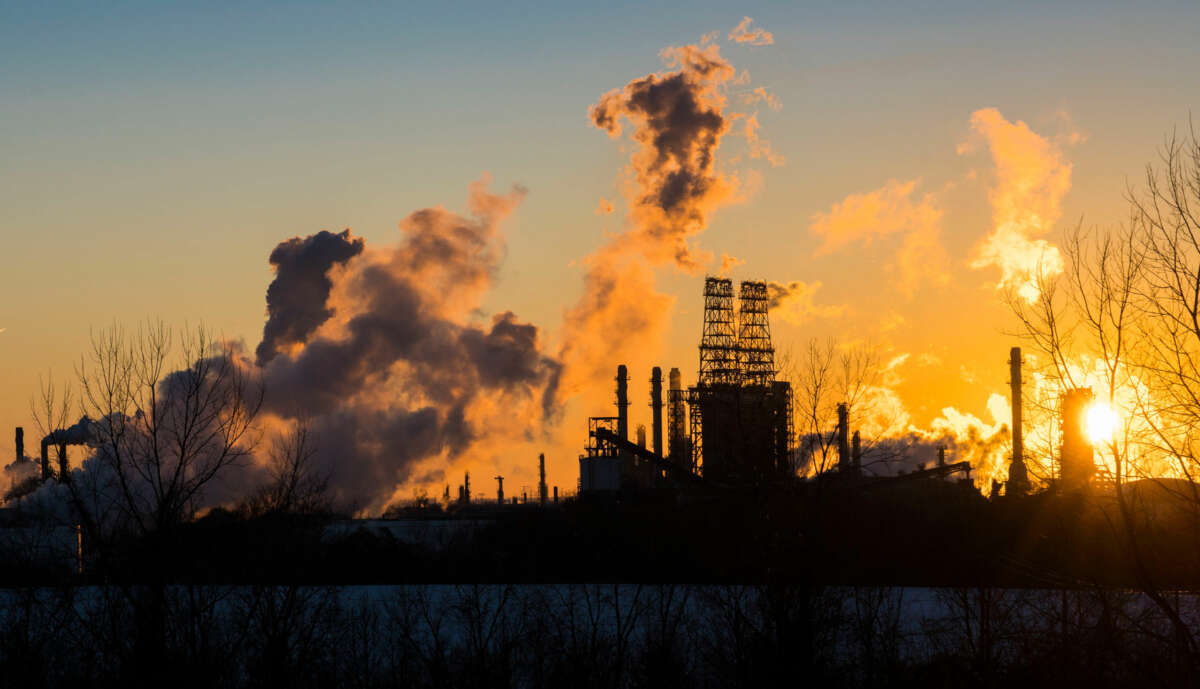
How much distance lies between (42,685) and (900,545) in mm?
39935

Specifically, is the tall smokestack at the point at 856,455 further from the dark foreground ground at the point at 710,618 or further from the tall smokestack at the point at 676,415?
the tall smokestack at the point at 676,415

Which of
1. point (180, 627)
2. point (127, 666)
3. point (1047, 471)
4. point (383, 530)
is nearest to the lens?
point (1047, 471)

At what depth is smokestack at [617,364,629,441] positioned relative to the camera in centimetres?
7606

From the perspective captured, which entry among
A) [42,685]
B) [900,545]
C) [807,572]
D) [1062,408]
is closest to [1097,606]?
[807,572]

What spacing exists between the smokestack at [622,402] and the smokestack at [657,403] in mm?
4060

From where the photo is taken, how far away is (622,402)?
77.1m

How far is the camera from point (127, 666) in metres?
21.3

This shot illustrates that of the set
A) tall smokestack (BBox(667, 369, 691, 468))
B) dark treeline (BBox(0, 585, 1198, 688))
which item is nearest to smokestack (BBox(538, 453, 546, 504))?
tall smokestack (BBox(667, 369, 691, 468))

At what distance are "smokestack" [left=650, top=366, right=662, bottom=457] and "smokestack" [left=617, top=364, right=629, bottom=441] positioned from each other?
160 inches

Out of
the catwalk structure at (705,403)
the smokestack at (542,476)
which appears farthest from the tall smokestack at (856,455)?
the smokestack at (542,476)

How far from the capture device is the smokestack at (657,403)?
263ft

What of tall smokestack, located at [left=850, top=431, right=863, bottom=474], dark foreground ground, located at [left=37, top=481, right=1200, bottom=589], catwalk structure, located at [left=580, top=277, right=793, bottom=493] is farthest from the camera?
catwalk structure, located at [left=580, top=277, right=793, bottom=493]

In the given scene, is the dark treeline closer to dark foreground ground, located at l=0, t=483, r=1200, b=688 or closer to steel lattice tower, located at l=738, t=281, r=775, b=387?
dark foreground ground, located at l=0, t=483, r=1200, b=688

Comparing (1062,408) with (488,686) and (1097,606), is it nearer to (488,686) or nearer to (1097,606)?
(1097,606)
